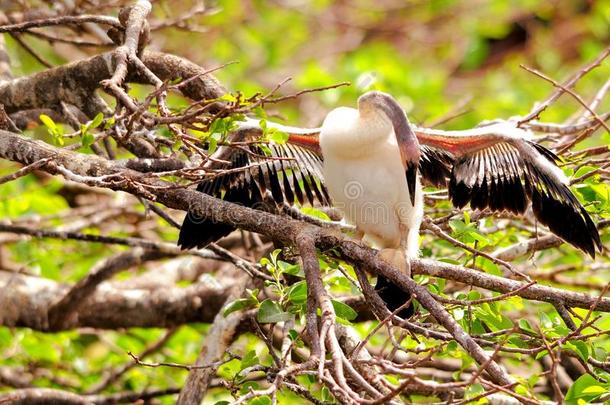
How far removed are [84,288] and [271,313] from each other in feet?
6.34

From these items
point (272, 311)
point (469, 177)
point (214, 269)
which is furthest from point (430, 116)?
point (272, 311)

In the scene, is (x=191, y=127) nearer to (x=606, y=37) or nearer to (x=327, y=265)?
(x=327, y=265)

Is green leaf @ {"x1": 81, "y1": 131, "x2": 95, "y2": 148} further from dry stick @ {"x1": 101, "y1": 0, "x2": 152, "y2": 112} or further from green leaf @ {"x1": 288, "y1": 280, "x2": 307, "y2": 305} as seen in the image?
green leaf @ {"x1": 288, "y1": 280, "x2": 307, "y2": 305}

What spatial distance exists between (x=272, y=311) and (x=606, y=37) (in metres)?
9.67

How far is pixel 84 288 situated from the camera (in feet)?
15.6

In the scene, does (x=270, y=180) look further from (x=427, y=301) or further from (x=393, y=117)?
(x=427, y=301)

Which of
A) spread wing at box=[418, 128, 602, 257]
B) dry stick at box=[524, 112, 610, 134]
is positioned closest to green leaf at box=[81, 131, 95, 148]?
spread wing at box=[418, 128, 602, 257]

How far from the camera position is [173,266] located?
5574 millimetres

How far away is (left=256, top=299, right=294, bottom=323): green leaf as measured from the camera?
3105 millimetres

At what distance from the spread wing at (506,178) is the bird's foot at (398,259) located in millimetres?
455

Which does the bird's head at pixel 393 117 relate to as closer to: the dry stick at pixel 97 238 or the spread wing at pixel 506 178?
the spread wing at pixel 506 178

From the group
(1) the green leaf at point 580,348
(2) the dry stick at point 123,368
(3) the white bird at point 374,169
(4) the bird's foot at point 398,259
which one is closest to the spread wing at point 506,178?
(3) the white bird at point 374,169

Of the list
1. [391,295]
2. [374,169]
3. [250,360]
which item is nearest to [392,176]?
[374,169]

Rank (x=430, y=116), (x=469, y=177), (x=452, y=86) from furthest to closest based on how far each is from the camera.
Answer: (x=452, y=86)
(x=430, y=116)
(x=469, y=177)
